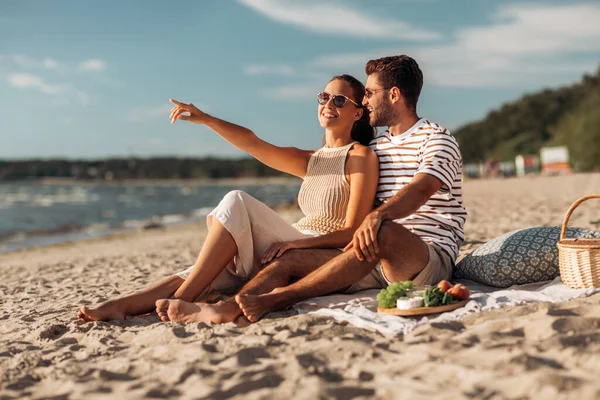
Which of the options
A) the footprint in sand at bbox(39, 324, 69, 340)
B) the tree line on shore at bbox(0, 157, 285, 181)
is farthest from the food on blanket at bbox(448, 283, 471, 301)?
the tree line on shore at bbox(0, 157, 285, 181)

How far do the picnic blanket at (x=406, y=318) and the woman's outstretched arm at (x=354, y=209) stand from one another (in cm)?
35

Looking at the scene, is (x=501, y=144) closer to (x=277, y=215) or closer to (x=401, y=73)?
(x=401, y=73)

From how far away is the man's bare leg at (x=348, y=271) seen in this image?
12.0ft

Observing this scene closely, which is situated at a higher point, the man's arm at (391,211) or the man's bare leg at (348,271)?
the man's arm at (391,211)

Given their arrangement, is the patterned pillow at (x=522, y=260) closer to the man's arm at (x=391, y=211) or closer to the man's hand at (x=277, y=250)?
the man's arm at (x=391, y=211)

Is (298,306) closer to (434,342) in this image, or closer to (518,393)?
(434,342)

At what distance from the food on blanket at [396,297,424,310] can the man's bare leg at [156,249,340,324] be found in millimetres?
741

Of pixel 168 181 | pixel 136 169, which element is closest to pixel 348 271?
pixel 136 169

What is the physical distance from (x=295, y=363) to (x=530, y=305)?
4.45ft

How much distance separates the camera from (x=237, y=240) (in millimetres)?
4023

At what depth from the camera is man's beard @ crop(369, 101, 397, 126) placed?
4254 mm

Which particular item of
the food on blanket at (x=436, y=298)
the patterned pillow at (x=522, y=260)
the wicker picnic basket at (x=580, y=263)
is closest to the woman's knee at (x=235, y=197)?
the food on blanket at (x=436, y=298)

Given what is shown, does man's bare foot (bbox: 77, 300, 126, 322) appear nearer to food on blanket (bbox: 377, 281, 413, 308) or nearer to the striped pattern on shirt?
food on blanket (bbox: 377, 281, 413, 308)

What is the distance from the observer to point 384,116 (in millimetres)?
4281
